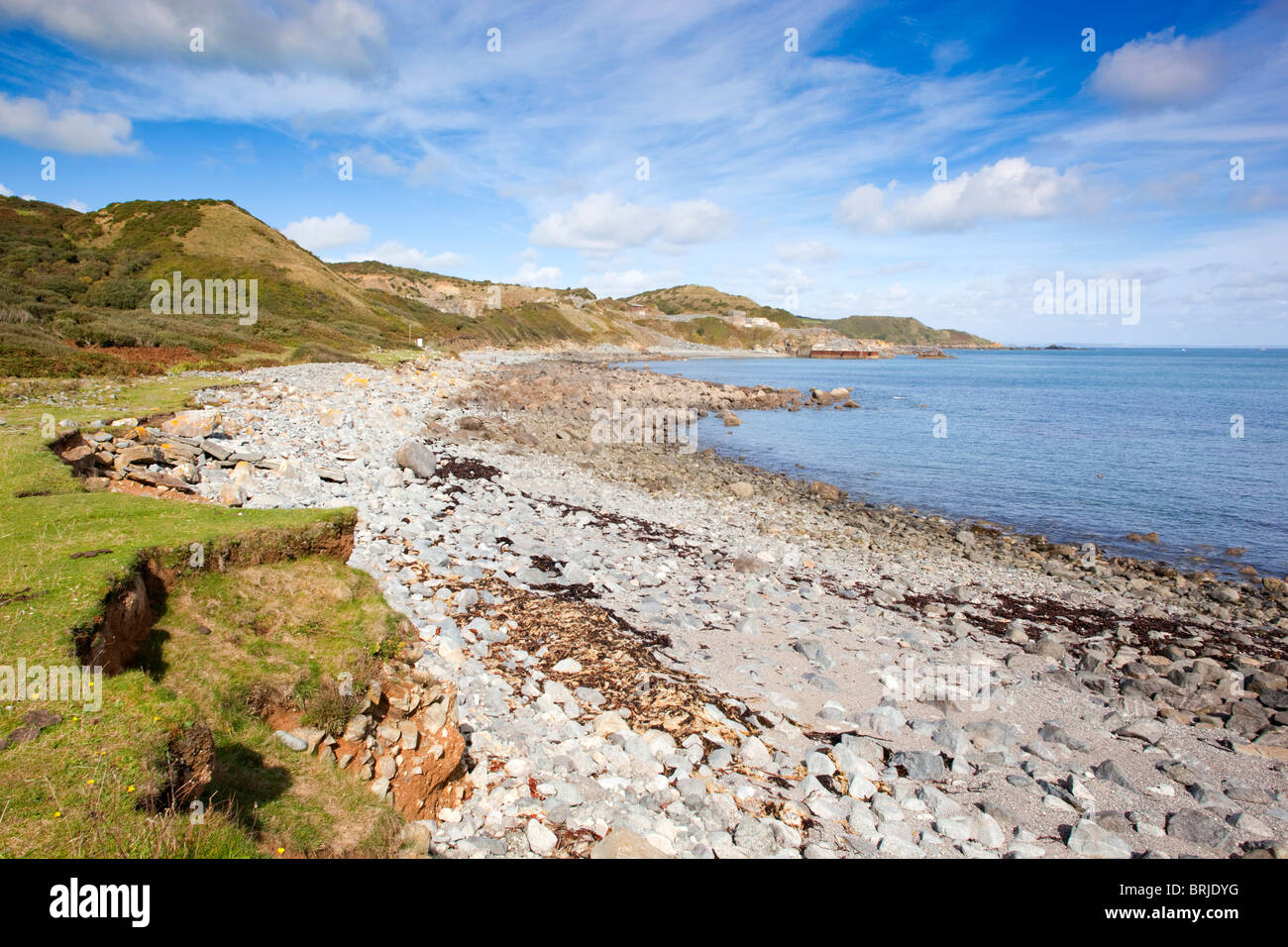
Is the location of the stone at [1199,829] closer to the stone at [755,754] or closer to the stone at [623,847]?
the stone at [755,754]

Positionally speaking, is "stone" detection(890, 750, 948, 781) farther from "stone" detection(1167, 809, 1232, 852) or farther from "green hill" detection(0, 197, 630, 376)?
"green hill" detection(0, 197, 630, 376)

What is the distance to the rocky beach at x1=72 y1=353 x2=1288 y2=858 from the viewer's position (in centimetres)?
586

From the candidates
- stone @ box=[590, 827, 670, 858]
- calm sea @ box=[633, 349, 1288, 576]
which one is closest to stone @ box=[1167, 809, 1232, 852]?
stone @ box=[590, 827, 670, 858]

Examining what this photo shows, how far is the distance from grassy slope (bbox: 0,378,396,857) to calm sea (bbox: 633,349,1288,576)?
20.9 meters

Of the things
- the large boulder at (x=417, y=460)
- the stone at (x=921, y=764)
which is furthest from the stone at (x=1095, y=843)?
the large boulder at (x=417, y=460)

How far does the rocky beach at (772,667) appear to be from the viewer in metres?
5.86

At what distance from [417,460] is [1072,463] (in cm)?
3040

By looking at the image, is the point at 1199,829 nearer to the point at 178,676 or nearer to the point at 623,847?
the point at 623,847

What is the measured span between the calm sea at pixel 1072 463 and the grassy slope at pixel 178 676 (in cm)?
2089

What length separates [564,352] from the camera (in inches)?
4532
